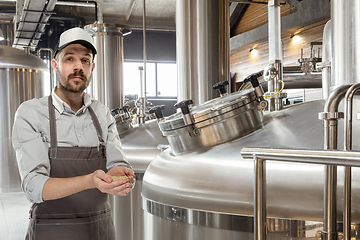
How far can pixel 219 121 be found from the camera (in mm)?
1647

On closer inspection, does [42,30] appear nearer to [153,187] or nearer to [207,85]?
[207,85]

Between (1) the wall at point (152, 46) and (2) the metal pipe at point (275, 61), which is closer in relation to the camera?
(2) the metal pipe at point (275, 61)

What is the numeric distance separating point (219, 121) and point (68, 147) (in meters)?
0.65

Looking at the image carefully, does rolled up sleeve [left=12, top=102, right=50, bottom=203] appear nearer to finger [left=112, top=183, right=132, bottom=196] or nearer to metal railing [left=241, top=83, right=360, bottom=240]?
finger [left=112, top=183, right=132, bottom=196]

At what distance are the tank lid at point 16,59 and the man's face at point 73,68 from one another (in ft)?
17.9

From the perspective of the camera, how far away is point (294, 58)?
732cm

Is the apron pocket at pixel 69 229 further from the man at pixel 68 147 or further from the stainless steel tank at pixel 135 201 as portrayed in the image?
the stainless steel tank at pixel 135 201

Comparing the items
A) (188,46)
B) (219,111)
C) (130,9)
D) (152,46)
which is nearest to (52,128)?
(219,111)

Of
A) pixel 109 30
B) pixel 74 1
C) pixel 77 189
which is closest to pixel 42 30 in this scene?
pixel 74 1

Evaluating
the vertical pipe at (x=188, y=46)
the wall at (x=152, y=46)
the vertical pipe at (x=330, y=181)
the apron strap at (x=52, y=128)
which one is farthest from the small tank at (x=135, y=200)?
the wall at (x=152, y=46)

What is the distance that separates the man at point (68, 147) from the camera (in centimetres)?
126

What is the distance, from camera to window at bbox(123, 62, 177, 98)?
1123 centimetres

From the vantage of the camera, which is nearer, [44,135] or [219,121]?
[44,135]

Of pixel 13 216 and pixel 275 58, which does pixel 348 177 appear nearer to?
pixel 275 58
